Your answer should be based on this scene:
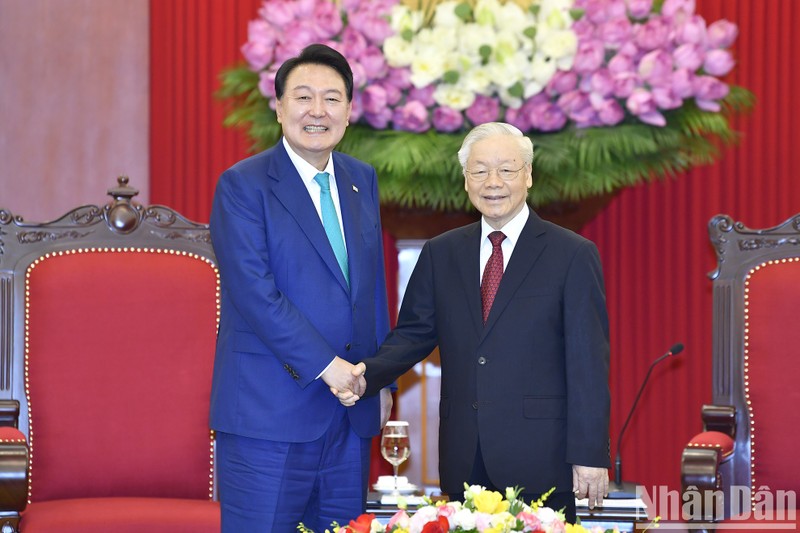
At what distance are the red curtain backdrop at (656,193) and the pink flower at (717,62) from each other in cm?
102

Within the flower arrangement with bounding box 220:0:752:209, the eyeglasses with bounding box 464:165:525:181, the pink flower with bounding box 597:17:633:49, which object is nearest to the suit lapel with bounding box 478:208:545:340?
the eyeglasses with bounding box 464:165:525:181

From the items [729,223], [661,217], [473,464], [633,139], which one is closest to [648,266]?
[661,217]

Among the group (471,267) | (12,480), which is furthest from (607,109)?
(12,480)

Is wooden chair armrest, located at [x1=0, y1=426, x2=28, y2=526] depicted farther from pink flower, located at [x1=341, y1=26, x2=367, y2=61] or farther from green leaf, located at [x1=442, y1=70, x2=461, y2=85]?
green leaf, located at [x1=442, y1=70, x2=461, y2=85]

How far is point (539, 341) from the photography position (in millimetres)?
2525

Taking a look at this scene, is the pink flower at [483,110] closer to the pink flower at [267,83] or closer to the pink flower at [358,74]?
the pink flower at [358,74]

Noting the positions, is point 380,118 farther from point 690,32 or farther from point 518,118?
point 690,32

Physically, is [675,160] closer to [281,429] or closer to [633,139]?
[633,139]

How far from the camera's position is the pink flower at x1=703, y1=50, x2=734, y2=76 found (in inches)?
119

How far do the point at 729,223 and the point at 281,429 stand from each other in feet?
5.02

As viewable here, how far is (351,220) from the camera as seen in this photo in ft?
8.71

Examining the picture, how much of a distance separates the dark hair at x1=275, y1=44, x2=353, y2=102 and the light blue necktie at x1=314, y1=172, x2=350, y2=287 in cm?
20

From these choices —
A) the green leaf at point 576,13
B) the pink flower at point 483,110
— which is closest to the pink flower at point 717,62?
the green leaf at point 576,13

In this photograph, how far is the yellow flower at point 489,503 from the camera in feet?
6.07
